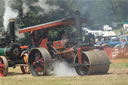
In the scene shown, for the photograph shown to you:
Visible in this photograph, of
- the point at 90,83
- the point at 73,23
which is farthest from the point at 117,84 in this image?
the point at 73,23

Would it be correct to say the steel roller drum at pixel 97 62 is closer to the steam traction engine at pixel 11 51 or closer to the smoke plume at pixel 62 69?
the smoke plume at pixel 62 69

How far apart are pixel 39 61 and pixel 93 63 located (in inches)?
88.7

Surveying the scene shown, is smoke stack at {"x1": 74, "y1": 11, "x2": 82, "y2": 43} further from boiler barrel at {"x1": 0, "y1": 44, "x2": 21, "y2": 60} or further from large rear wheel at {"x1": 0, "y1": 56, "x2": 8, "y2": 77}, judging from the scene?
boiler barrel at {"x1": 0, "y1": 44, "x2": 21, "y2": 60}

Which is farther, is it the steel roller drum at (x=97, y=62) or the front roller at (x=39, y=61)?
the front roller at (x=39, y=61)

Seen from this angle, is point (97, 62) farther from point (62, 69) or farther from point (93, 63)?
point (62, 69)

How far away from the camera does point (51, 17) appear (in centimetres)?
2555

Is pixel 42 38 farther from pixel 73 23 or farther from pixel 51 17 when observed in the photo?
pixel 51 17

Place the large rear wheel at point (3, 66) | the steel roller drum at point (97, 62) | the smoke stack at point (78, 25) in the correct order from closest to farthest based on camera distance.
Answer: the steel roller drum at point (97, 62), the smoke stack at point (78, 25), the large rear wheel at point (3, 66)

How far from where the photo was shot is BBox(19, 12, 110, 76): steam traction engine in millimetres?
10648

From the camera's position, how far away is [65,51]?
11.1 meters

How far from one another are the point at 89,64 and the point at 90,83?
204 centimetres

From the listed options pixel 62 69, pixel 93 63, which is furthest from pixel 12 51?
pixel 93 63

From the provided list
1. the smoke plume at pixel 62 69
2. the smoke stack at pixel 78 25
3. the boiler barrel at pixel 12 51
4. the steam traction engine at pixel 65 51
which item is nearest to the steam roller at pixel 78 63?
the steam traction engine at pixel 65 51

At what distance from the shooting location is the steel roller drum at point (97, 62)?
1037cm
